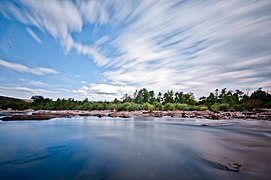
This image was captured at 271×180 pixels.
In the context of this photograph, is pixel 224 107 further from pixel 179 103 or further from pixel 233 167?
pixel 233 167

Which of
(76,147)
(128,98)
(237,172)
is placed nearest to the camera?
(237,172)

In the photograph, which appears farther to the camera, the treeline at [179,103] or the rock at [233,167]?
the treeline at [179,103]

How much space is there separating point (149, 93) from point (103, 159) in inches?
2792

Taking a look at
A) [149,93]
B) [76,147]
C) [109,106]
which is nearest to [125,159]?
[76,147]

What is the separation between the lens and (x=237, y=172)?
5.73 metres

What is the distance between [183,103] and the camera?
6631 cm

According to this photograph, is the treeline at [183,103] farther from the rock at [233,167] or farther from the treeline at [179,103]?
the rock at [233,167]

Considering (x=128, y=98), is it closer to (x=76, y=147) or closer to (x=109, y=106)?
(x=109, y=106)

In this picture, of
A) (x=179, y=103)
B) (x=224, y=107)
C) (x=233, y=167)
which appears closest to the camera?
(x=233, y=167)

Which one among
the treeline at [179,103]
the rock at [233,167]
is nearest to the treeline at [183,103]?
the treeline at [179,103]

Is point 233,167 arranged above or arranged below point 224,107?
below

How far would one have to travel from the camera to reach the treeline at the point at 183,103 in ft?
168

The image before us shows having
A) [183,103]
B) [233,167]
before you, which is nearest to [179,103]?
[183,103]

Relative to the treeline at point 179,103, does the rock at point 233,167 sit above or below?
below
